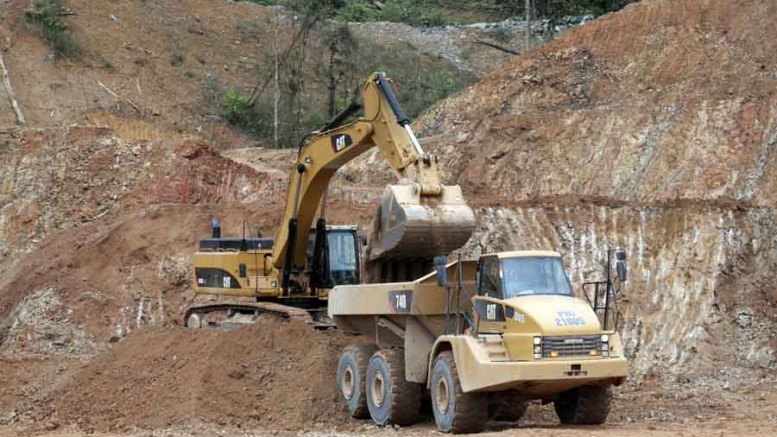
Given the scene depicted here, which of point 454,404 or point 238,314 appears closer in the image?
point 454,404

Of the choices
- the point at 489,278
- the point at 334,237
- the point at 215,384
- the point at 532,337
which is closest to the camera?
the point at 532,337

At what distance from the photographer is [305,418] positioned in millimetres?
18125

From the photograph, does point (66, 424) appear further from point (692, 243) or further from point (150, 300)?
point (692, 243)

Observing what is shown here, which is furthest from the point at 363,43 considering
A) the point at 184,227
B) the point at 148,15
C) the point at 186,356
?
the point at 186,356

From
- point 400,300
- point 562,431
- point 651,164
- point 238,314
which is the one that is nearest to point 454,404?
Answer: point 562,431

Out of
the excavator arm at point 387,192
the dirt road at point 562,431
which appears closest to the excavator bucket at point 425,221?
the excavator arm at point 387,192

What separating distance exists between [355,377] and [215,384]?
2.46 meters

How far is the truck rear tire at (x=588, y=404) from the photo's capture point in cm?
1573

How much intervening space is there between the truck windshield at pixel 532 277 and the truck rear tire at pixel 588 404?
136 centimetres

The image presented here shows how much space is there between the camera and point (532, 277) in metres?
15.3

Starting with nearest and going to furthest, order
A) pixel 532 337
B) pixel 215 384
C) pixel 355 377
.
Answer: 1. pixel 532 337
2. pixel 355 377
3. pixel 215 384

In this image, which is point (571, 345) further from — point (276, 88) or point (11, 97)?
point (11, 97)

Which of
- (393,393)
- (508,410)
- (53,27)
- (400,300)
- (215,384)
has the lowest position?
(508,410)

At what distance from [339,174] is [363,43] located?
2433cm
